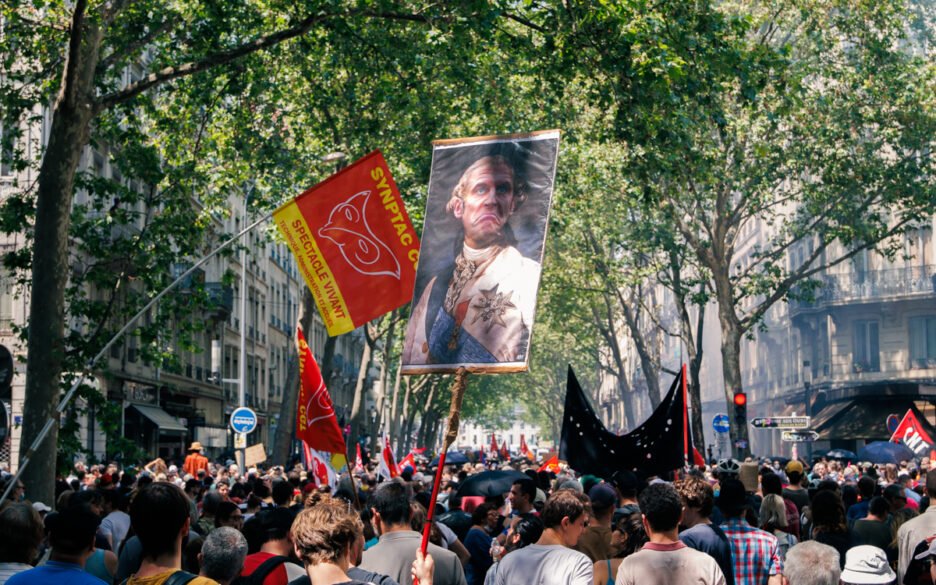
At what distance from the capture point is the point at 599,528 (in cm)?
760

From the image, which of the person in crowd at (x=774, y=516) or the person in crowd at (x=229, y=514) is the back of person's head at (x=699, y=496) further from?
the person in crowd at (x=229, y=514)

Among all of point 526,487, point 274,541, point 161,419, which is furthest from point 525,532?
point 161,419

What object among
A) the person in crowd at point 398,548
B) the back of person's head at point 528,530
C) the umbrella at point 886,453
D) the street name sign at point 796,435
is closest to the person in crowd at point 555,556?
the person in crowd at point 398,548

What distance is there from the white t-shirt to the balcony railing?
4349 centimetres

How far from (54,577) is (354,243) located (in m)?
5.86

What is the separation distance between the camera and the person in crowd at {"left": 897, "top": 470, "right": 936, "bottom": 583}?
22.4ft

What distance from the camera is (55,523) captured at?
4.71 meters

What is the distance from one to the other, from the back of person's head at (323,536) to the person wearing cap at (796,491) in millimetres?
7043

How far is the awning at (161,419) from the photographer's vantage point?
1394 inches

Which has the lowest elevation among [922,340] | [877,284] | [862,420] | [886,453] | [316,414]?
[886,453]

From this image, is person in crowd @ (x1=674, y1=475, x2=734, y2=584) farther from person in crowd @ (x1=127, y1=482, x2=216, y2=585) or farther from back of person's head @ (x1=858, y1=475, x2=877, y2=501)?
back of person's head @ (x1=858, y1=475, x2=877, y2=501)

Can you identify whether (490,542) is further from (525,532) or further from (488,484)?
(488,484)

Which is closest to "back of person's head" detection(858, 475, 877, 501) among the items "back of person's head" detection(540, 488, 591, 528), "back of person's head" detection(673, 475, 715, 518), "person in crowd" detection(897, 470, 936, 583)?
"person in crowd" detection(897, 470, 936, 583)

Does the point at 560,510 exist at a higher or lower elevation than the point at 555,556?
higher
